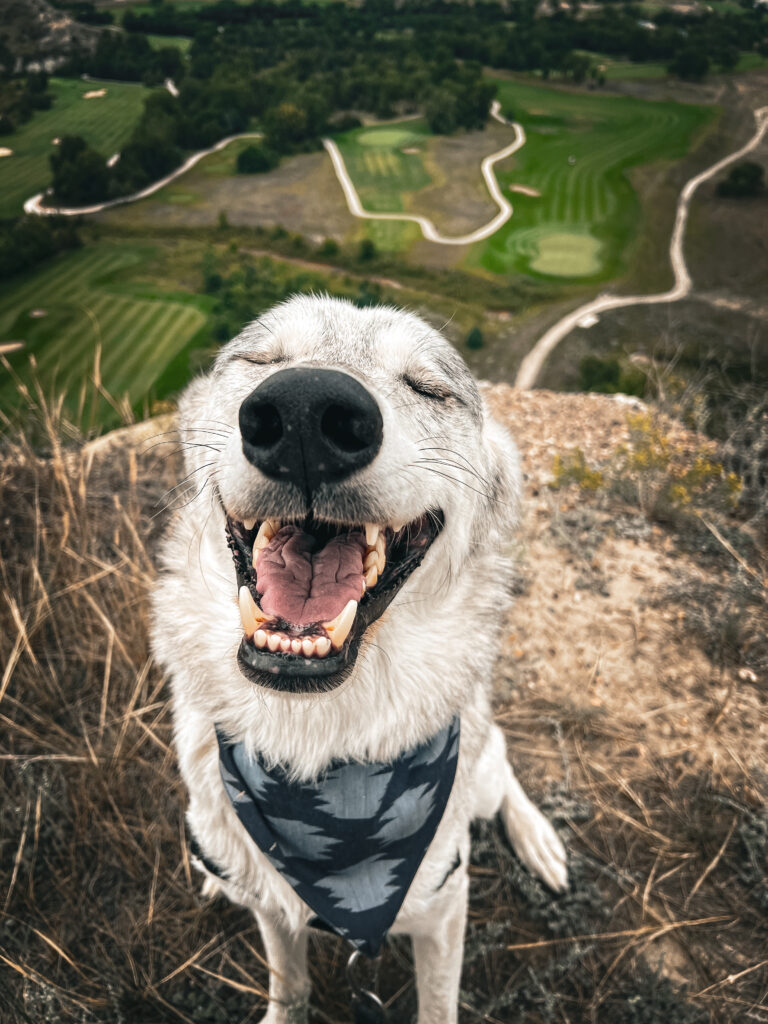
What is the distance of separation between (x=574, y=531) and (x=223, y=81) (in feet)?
16.9

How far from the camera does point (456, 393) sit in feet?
6.42

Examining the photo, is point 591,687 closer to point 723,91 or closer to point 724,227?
point 724,227

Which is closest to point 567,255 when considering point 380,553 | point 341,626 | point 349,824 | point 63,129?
point 63,129

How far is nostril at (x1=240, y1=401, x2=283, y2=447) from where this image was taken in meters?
1.19

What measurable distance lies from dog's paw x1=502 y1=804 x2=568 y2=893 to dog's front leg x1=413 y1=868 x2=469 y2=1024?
2.69 ft

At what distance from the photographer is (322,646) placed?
138 centimetres

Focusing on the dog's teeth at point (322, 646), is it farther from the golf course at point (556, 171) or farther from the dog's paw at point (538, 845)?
the golf course at point (556, 171)

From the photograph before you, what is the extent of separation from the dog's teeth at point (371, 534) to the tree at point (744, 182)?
6.61 m

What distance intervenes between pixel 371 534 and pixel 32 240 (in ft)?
15.2

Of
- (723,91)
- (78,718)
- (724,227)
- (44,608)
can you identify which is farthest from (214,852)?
(723,91)

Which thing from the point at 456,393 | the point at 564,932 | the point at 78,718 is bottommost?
the point at 564,932

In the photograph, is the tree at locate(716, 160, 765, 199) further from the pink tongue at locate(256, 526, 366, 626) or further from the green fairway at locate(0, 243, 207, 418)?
the pink tongue at locate(256, 526, 366, 626)

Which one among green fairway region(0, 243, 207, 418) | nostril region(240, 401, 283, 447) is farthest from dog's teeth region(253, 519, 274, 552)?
green fairway region(0, 243, 207, 418)

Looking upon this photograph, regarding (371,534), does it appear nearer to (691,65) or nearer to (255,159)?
(255,159)
